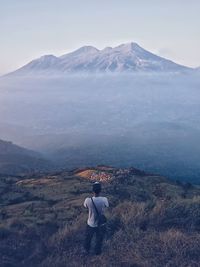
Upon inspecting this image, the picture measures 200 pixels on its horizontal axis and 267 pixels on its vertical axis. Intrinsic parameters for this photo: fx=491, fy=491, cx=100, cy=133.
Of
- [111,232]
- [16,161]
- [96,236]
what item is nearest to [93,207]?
[96,236]

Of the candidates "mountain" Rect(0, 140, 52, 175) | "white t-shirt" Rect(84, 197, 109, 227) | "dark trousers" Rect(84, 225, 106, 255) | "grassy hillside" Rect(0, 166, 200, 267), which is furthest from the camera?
"mountain" Rect(0, 140, 52, 175)

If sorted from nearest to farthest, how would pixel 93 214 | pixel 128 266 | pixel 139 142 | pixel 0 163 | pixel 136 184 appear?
pixel 128 266 → pixel 93 214 → pixel 136 184 → pixel 0 163 → pixel 139 142

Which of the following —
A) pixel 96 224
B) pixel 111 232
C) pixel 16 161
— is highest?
pixel 16 161

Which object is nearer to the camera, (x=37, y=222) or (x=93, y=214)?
(x=93, y=214)

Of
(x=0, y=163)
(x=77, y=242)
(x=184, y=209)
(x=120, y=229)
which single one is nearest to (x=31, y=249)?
(x=77, y=242)

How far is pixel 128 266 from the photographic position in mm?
10094

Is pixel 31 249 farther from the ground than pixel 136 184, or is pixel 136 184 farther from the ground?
pixel 136 184

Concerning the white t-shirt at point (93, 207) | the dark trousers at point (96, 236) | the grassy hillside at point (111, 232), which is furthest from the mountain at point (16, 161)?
the dark trousers at point (96, 236)

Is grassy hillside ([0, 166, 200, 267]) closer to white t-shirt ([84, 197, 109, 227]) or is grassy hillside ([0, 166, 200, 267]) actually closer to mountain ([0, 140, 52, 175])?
white t-shirt ([84, 197, 109, 227])

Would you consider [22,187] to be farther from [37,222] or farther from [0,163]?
[0,163]

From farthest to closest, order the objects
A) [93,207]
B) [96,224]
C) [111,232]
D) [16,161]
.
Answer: [16,161] < [111,232] < [93,207] < [96,224]

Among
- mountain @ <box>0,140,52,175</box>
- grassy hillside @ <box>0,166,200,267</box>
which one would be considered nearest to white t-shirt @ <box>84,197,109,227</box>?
grassy hillside @ <box>0,166,200,267</box>

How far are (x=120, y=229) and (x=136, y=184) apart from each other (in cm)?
611

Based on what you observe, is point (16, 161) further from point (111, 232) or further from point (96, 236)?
point (96, 236)
